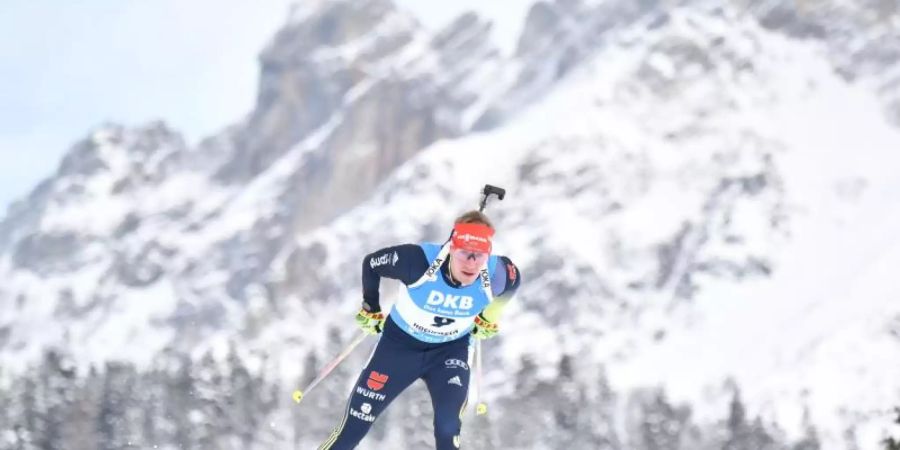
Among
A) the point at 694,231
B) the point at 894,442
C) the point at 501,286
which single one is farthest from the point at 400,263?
the point at 694,231

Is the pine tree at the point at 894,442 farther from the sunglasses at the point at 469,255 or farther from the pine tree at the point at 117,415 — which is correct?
the pine tree at the point at 117,415

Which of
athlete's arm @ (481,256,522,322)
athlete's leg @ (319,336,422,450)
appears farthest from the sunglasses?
athlete's leg @ (319,336,422,450)

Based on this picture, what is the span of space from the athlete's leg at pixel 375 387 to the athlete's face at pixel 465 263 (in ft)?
4.51

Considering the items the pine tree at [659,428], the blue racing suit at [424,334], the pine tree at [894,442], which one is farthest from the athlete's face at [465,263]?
the pine tree at [659,428]

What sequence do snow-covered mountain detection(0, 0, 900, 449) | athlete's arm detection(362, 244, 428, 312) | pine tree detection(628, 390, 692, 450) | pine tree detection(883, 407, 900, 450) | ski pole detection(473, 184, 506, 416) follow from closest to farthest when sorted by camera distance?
athlete's arm detection(362, 244, 428, 312) → ski pole detection(473, 184, 506, 416) → pine tree detection(883, 407, 900, 450) → pine tree detection(628, 390, 692, 450) → snow-covered mountain detection(0, 0, 900, 449)

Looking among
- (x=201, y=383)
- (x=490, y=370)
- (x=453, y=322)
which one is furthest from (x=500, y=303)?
(x=490, y=370)

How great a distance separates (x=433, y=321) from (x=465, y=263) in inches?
44.4

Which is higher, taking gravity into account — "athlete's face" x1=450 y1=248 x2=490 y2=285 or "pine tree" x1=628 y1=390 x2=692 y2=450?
"athlete's face" x1=450 y1=248 x2=490 y2=285

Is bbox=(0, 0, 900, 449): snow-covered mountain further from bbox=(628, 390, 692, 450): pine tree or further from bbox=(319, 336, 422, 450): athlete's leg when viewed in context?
bbox=(319, 336, 422, 450): athlete's leg

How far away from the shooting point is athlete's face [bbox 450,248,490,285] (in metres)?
11.5

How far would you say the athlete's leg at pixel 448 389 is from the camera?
38.1 ft

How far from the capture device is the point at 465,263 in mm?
11539

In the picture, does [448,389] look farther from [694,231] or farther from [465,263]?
[694,231]

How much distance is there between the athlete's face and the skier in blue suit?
0.04ft
